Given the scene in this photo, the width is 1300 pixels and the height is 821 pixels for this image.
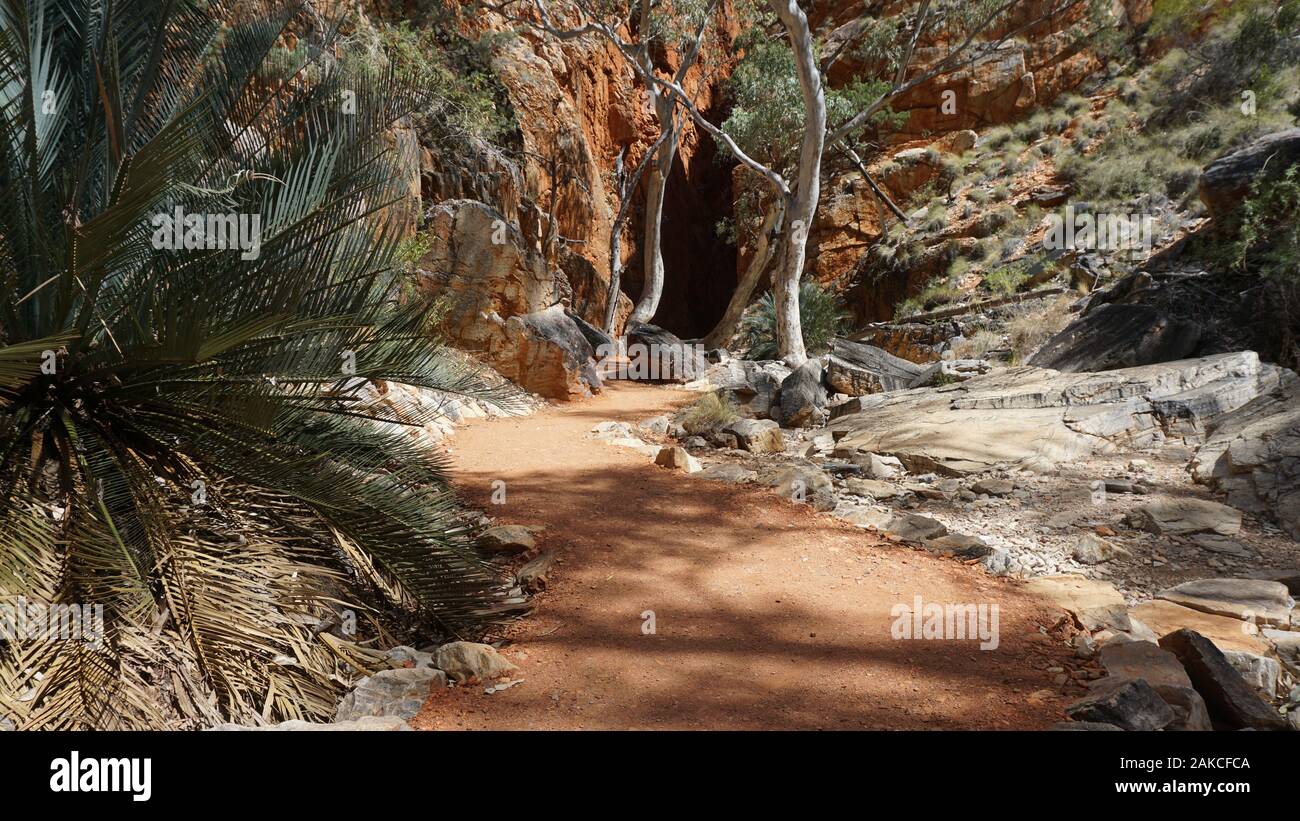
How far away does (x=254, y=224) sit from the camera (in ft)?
10.00

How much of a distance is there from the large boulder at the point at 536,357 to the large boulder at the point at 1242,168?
350 inches

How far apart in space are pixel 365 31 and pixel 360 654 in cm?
1241

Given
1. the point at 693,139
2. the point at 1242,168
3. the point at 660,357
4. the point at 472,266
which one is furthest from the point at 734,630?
the point at 693,139

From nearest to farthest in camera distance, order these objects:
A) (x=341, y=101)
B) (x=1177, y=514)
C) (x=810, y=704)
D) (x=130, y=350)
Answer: (x=130, y=350), (x=810, y=704), (x=341, y=101), (x=1177, y=514)

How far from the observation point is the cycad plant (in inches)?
95.9

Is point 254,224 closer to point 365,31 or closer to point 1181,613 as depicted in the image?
point 1181,613

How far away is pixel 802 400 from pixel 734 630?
6350 millimetres

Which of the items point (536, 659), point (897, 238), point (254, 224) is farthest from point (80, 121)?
point (897, 238)

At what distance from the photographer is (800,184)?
40.0ft

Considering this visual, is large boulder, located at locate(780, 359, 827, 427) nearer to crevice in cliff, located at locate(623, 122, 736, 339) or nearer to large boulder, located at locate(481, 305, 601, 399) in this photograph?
large boulder, located at locate(481, 305, 601, 399)

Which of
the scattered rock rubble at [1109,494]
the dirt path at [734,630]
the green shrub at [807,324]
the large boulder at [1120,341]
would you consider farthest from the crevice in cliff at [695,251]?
the dirt path at [734,630]

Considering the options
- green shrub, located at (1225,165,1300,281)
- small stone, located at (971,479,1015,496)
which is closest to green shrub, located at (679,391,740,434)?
small stone, located at (971,479,1015,496)

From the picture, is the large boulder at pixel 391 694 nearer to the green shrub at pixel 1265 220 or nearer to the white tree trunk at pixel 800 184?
the green shrub at pixel 1265 220

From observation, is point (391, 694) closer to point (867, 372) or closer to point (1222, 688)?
point (1222, 688)
